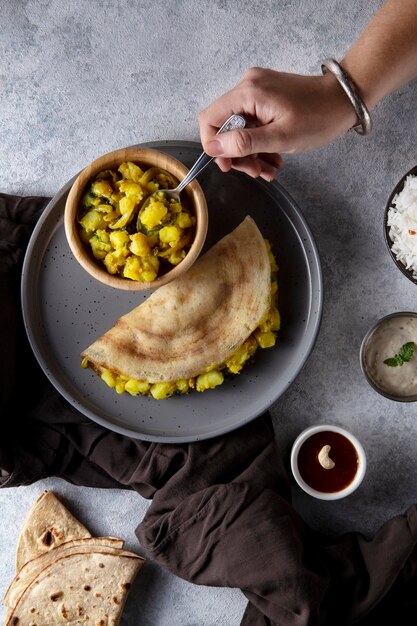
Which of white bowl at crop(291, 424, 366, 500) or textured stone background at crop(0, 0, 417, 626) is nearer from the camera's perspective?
white bowl at crop(291, 424, 366, 500)

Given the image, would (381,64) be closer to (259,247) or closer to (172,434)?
(259,247)

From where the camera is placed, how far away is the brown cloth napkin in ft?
8.81

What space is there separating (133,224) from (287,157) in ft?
2.69

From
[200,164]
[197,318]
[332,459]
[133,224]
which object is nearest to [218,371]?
[197,318]

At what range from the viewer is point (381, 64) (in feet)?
8.04

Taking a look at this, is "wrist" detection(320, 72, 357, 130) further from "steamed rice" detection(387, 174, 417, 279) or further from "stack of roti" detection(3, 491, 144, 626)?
"stack of roti" detection(3, 491, 144, 626)

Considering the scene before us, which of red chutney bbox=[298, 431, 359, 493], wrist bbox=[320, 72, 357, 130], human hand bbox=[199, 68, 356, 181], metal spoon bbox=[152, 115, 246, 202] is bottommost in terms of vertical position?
red chutney bbox=[298, 431, 359, 493]

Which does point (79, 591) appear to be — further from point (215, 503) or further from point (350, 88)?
point (350, 88)

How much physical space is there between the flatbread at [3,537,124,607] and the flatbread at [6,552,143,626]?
0.02m

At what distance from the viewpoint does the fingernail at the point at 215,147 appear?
2.32 metres

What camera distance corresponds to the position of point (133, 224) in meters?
2.42

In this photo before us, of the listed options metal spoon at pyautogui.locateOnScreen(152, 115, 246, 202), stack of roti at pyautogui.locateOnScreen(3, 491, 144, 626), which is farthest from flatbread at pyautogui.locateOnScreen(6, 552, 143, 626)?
metal spoon at pyautogui.locateOnScreen(152, 115, 246, 202)

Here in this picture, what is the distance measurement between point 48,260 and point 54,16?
1048 mm

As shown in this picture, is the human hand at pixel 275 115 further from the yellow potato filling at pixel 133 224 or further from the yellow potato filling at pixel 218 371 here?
the yellow potato filling at pixel 218 371
